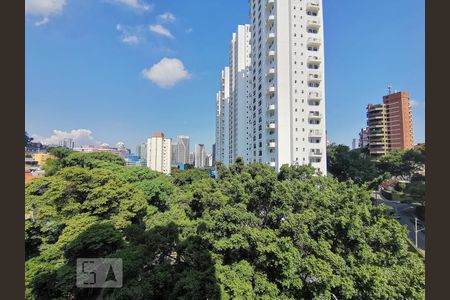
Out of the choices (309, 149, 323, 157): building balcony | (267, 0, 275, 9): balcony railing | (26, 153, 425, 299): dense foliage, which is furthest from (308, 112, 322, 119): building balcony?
(26, 153, 425, 299): dense foliage

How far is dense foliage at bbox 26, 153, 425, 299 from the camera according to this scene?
5.62 m

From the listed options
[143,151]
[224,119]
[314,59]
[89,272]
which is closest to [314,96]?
[314,59]

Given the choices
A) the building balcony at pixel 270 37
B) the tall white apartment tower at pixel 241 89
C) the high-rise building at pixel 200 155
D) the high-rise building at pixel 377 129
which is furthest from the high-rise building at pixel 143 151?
the high-rise building at pixel 377 129

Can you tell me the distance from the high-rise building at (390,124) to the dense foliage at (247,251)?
35.4 m

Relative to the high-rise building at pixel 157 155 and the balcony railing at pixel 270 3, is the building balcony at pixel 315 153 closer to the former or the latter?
the balcony railing at pixel 270 3

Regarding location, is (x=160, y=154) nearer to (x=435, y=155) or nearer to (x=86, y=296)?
(x=86, y=296)

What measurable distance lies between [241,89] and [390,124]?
2648cm

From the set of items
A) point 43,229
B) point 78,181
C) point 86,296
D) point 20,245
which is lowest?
point 86,296

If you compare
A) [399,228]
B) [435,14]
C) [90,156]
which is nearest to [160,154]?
[90,156]

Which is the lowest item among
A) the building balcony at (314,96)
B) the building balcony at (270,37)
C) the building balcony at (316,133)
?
the building balcony at (316,133)

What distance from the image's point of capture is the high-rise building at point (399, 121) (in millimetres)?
36125

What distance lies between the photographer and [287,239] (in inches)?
242

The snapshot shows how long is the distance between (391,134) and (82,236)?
4535 centimetres

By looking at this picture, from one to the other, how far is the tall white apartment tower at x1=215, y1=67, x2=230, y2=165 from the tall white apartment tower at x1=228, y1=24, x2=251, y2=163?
15.4 feet
